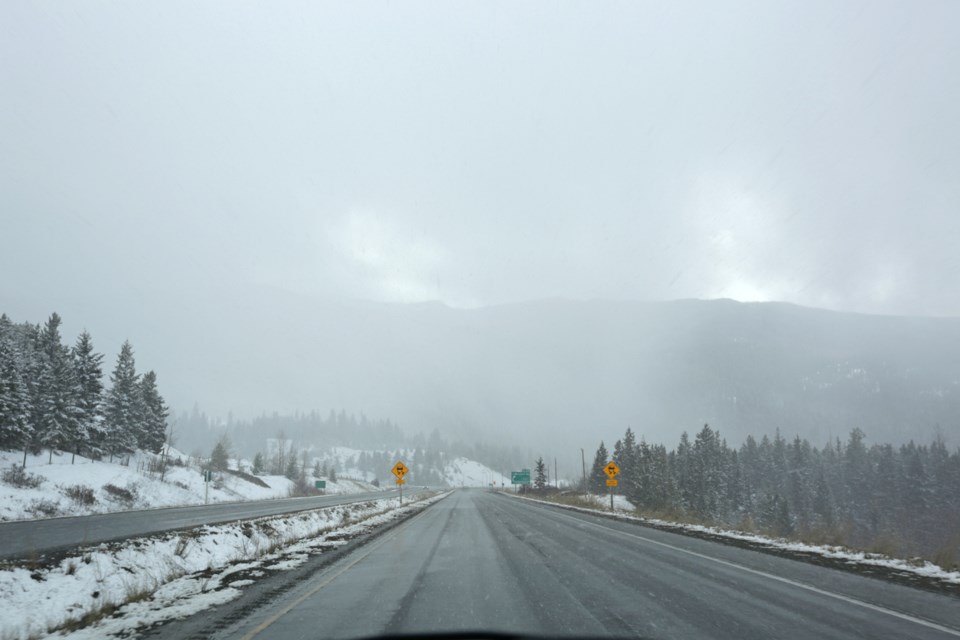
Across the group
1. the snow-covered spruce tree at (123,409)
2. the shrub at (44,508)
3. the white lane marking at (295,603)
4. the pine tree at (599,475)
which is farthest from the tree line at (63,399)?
the pine tree at (599,475)

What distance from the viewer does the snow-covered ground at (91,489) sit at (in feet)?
103

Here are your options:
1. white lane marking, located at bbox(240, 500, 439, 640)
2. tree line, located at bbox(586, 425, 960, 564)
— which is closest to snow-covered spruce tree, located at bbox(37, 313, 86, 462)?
white lane marking, located at bbox(240, 500, 439, 640)

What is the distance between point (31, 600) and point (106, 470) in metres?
47.4

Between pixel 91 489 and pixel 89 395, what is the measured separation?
67.5ft

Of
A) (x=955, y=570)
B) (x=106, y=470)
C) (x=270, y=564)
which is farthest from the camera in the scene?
(x=106, y=470)

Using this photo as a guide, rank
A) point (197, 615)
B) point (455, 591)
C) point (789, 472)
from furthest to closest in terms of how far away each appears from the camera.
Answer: point (789, 472)
point (455, 591)
point (197, 615)

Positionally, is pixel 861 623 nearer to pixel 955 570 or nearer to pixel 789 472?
pixel 955 570

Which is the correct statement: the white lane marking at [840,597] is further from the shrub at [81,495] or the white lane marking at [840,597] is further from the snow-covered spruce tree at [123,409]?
the snow-covered spruce tree at [123,409]

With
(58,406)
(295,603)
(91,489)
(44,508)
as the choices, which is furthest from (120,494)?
(295,603)

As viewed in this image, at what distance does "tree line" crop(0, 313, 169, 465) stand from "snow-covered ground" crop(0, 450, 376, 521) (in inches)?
74.0

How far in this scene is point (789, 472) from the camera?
348 feet

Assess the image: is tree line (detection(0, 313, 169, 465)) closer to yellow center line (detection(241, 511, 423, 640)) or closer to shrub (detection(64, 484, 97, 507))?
shrub (detection(64, 484, 97, 507))

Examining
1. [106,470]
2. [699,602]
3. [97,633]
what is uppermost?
[699,602]

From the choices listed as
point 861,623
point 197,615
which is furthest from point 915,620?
point 197,615
